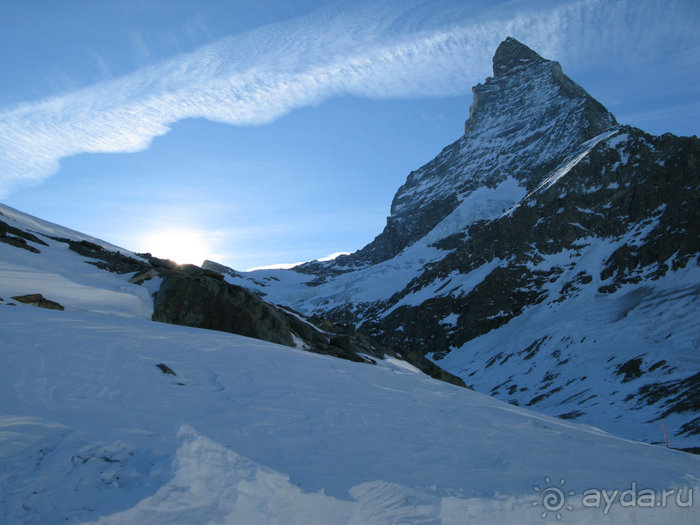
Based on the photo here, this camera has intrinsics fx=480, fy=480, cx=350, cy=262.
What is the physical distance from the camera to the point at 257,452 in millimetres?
7570

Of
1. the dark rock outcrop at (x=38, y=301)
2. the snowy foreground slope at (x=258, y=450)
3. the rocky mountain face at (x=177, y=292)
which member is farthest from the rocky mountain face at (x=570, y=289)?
the dark rock outcrop at (x=38, y=301)

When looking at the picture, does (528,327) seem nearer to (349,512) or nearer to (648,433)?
(648,433)

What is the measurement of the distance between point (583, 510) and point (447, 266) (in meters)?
89.3

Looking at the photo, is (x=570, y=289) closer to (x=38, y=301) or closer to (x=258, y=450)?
(x=38, y=301)

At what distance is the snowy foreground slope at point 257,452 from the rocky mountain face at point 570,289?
21475 mm

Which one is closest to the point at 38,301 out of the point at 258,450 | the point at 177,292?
the point at 177,292

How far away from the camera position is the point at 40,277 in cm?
1819

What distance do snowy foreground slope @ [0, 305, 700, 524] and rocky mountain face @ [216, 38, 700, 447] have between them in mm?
21475

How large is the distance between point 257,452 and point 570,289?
65.3m

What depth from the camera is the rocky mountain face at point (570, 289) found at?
4012cm

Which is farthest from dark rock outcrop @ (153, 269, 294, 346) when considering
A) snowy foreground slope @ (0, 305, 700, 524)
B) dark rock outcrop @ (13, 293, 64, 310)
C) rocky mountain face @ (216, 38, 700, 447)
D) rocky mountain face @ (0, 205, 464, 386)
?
rocky mountain face @ (216, 38, 700, 447)

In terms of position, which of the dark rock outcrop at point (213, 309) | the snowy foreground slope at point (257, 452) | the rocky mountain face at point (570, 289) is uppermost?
the rocky mountain face at point (570, 289)

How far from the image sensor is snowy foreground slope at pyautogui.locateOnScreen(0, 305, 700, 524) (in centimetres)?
593

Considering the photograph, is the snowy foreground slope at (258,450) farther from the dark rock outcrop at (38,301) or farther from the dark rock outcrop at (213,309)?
the dark rock outcrop at (213,309)
